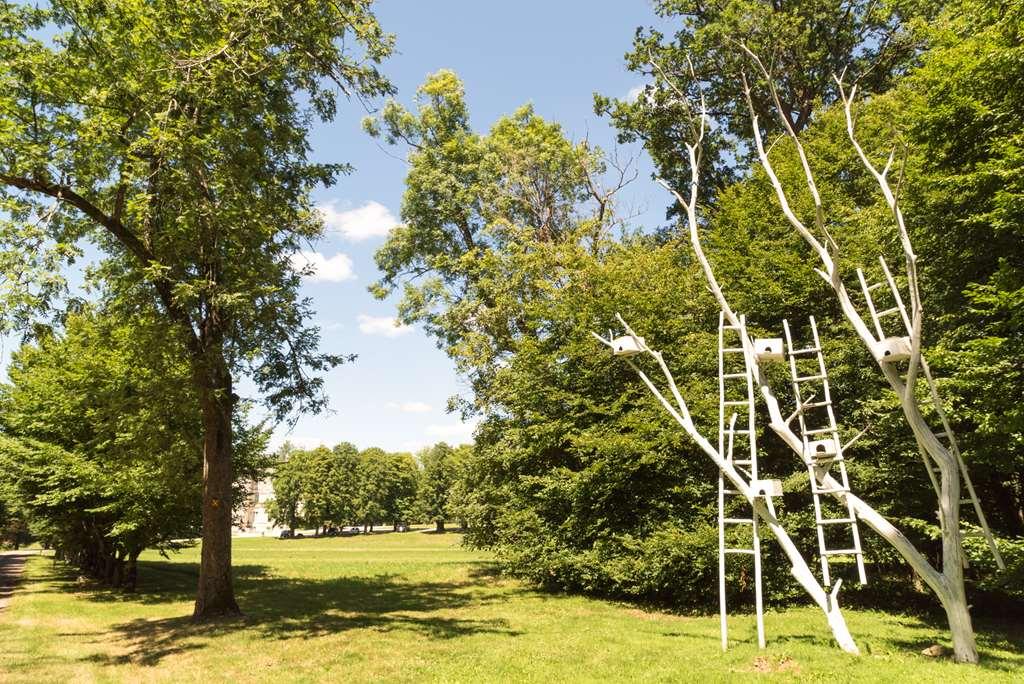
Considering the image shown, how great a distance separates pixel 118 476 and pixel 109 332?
553 cm

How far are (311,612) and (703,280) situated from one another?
16.2m

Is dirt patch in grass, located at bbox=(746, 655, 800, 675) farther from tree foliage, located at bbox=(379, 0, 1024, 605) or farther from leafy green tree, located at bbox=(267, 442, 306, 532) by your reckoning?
leafy green tree, located at bbox=(267, 442, 306, 532)

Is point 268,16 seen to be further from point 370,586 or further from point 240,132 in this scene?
point 370,586

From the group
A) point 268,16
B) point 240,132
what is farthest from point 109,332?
point 268,16

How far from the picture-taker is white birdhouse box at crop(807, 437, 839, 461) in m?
9.79

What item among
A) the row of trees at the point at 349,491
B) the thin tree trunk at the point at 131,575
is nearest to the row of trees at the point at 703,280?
the thin tree trunk at the point at 131,575

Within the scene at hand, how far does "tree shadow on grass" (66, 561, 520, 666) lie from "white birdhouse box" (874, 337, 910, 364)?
372 inches

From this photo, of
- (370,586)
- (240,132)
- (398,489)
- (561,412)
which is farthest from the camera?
(398,489)

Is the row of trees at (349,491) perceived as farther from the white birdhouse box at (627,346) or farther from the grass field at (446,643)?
the white birdhouse box at (627,346)

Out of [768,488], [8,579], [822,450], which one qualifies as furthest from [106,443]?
[822,450]

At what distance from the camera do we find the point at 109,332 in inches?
650

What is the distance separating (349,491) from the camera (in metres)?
84.1

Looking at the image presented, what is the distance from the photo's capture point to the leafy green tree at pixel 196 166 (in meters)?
13.1

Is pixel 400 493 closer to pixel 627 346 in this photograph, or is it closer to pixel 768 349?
pixel 627 346
